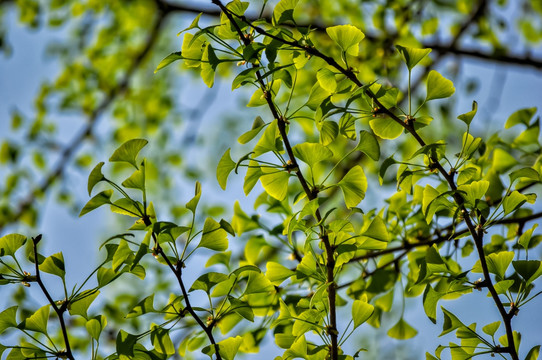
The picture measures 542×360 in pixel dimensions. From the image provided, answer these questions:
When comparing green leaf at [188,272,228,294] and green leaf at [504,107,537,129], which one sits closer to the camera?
green leaf at [188,272,228,294]

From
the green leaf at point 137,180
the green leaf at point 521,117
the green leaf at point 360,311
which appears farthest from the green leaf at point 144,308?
the green leaf at point 521,117

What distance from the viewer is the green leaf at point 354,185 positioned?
549 millimetres

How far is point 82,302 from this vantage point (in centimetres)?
56

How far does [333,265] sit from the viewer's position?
21.1 inches

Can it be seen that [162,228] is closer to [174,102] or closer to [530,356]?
[530,356]

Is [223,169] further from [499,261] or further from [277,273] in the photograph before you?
[499,261]

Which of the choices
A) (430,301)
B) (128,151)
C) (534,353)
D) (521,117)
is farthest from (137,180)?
(521,117)

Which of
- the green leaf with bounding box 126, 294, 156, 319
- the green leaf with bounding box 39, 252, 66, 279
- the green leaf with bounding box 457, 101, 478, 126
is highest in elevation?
the green leaf with bounding box 457, 101, 478, 126

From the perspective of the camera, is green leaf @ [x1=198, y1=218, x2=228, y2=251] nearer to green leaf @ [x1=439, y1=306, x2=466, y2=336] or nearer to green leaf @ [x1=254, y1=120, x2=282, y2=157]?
green leaf @ [x1=254, y1=120, x2=282, y2=157]

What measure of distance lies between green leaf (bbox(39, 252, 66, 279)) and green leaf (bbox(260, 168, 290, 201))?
0.79ft

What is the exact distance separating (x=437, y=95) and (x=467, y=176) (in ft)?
0.33

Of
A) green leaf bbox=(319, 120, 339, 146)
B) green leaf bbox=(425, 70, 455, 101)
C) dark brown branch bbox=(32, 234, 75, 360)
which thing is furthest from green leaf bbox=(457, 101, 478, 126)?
dark brown branch bbox=(32, 234, 75, 360)

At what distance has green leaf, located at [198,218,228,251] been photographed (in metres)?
0.55

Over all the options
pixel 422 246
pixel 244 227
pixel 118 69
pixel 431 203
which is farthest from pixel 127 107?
pixel 431 203
